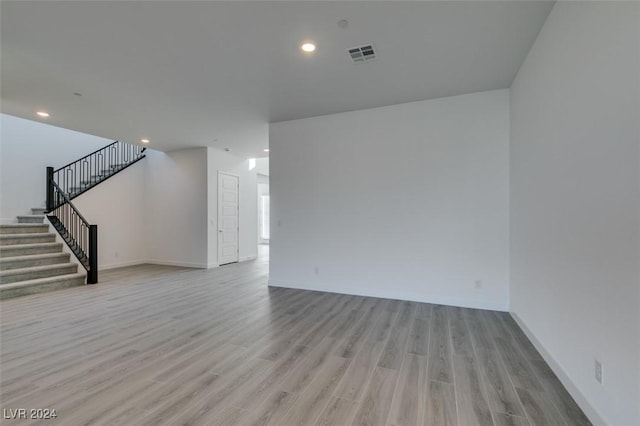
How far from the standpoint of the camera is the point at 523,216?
326 centimetres

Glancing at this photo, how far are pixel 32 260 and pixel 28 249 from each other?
36 centimetres

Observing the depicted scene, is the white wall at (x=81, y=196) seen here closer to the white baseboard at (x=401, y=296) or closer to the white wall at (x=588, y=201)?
the white baseboard at (x=401, y=296)

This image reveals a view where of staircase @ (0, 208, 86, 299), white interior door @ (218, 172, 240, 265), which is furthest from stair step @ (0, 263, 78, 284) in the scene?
white interior door @ (218, 172, 240, 265)

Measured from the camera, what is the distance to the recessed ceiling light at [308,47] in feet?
9.51

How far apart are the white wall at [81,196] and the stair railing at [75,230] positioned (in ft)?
1.04

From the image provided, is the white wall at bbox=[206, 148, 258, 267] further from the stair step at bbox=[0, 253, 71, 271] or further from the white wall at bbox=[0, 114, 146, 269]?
the stair step at bbox=[0, 253, 71, 271]

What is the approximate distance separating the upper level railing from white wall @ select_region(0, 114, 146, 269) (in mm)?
140

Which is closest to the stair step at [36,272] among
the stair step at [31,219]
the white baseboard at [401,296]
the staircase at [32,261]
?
the staircase at [32,261]

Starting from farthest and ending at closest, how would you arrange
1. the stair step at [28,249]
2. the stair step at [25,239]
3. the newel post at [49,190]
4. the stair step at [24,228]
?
the newel post at [49,190], the stair step at [24,228], the stair step at [25,239], the stair step at [28,249]

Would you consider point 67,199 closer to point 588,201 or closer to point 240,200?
point 240,200

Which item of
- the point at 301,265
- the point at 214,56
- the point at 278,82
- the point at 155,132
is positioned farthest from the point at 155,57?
the point at 301,265

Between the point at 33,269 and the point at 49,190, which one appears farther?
the point at 49,190

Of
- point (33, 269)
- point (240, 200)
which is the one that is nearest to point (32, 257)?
point (33, 269)

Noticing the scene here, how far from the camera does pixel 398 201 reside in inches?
175
